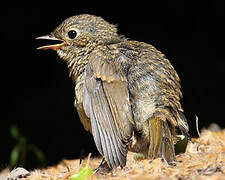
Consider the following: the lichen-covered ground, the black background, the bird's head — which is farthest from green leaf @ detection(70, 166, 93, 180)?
the black background

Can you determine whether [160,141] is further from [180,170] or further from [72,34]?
[72,34]

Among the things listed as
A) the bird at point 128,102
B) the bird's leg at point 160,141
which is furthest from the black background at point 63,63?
the bird's leg at point 160,141

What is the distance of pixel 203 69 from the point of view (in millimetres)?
10367

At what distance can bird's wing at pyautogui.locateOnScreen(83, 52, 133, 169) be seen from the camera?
14.6 ft

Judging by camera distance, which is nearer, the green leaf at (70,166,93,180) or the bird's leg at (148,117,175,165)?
the green leaf at (70,166,93,180)

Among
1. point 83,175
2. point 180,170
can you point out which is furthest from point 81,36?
point 180,170

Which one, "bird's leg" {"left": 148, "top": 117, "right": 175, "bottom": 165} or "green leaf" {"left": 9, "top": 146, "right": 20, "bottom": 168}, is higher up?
"bird's leg" {"left": 148, "top": 117, "right": 175, "bottom": 165}

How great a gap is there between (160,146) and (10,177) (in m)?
1.54

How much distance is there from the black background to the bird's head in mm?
4187

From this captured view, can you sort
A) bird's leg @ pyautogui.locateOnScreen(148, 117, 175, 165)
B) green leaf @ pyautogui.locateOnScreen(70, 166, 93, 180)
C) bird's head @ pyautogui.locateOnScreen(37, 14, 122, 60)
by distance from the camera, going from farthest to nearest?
bird's head @ pyautogui.locateOnScreen(37, 14, 122, 60), bird's leg @ pyautogui.locateOnScreen(148, 117, 175, 165), green leaf @ pyautogui.locateOnScreen(70, 166, 93, 180)

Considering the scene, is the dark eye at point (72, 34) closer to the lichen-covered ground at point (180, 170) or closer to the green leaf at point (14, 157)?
the lichen-covered ground at point (180, 170)

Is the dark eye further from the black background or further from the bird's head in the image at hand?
the black background

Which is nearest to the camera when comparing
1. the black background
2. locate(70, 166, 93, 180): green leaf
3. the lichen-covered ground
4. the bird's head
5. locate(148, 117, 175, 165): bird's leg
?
the lichen-covered ground

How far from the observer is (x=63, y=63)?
10203mm
